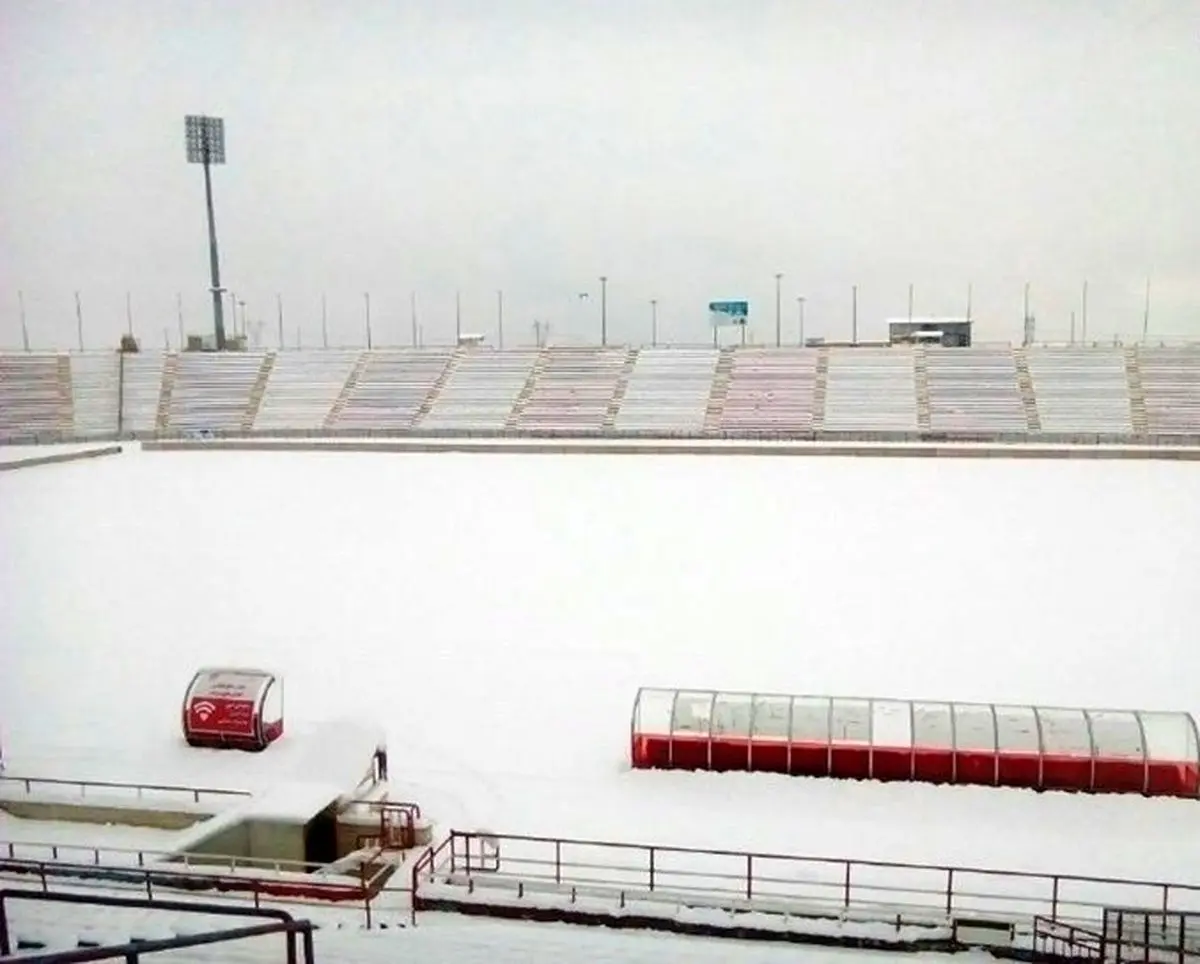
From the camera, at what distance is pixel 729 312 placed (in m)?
41.8

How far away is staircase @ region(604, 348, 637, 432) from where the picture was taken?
106 feet

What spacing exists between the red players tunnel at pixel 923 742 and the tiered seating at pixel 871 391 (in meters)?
21.9

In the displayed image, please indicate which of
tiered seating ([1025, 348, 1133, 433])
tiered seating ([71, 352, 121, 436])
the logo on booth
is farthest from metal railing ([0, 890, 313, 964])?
tiered seating ([71, 352, 121, 436])

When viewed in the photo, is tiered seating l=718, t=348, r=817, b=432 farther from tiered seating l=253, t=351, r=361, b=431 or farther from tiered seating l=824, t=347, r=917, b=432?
tiered seating l=253, t=351, r=361, b=431

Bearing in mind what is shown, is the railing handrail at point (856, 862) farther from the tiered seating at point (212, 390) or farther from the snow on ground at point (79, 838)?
the tiered seating at point (212, 390)

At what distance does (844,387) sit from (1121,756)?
25.4 metres

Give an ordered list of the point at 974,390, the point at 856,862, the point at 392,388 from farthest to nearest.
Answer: the point at 392,388
the point at 974,390
the point at 856,862

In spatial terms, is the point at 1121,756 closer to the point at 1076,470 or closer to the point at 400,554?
the point at 400,554

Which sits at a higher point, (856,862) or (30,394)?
(30,394)

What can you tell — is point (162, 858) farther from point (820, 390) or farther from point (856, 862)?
point (820, 390)

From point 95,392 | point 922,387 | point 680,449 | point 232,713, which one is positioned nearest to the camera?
point 232,713

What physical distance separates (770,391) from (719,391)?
1.65 m

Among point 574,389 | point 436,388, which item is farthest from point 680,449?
point 436,388

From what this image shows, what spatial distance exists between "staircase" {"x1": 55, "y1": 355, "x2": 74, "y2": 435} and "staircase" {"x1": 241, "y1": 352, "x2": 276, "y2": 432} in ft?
17.6
